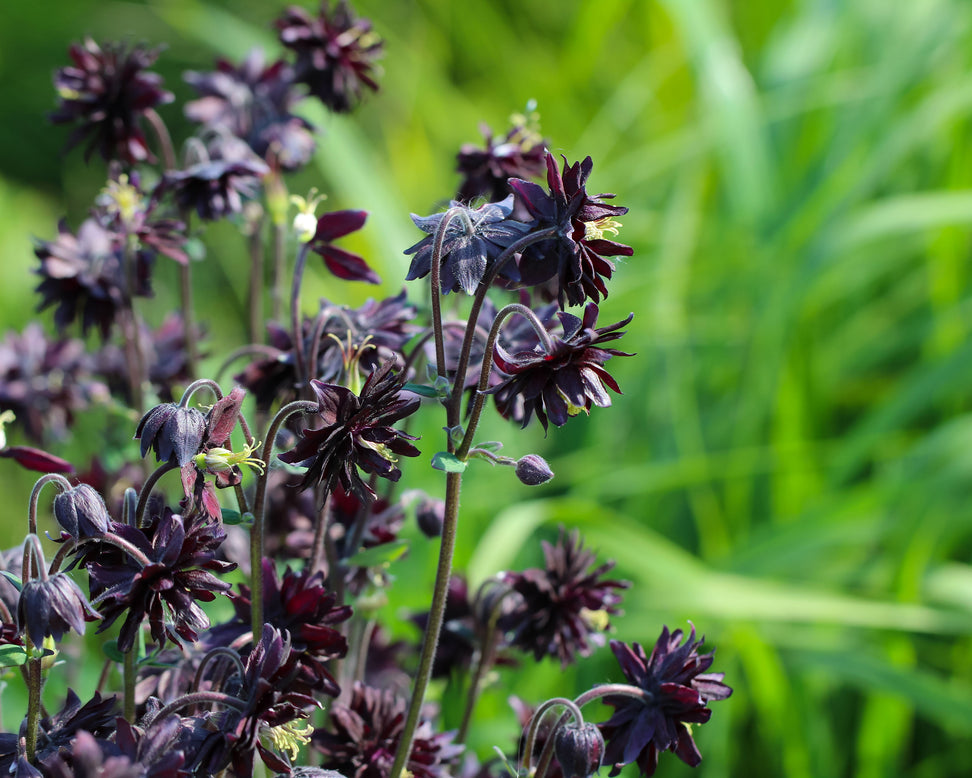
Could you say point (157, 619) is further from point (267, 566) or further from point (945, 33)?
point (945, 33)

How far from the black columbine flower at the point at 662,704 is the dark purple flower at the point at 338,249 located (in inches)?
15.6

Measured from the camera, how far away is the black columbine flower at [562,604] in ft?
3.08

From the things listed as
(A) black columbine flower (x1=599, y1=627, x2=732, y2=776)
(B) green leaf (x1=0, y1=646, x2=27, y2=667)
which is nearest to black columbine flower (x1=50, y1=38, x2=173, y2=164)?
(B) green leaf (x1=0, y1=646, x2=27, y2=667)

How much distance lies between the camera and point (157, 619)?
2.19ft

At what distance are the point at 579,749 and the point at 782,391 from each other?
1681 mm

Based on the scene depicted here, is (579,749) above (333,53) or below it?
below

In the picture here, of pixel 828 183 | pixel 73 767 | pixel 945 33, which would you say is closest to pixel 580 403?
pixel 73 767

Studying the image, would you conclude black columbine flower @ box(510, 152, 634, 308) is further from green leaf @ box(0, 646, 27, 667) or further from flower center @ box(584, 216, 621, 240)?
green leaf @ box(0, 646, 27, 667)

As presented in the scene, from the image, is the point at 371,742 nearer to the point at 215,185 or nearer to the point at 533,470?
the point at 533,470

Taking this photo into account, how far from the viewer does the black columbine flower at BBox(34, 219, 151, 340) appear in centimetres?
109

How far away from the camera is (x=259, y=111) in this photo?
1219mm

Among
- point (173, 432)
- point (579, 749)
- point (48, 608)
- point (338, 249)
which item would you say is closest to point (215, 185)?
point (338, 249)

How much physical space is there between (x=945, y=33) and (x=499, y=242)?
2198 mm

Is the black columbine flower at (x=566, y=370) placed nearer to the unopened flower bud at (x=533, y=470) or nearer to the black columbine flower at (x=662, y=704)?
the unopened flower bud at (x=533, y=470)
